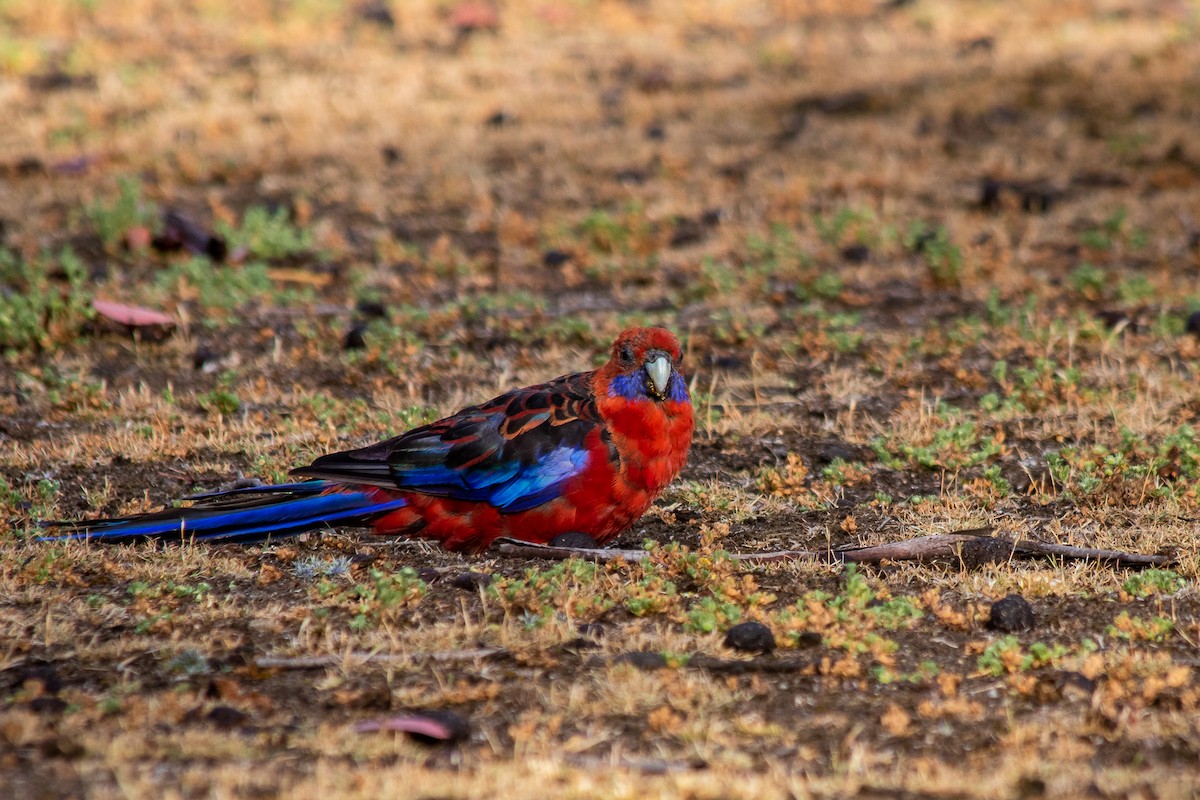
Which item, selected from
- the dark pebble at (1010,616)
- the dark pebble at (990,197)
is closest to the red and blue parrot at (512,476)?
the dark pebble at (1010,616)

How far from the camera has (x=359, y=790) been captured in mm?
3549

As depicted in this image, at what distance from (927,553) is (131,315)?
491 centimetres

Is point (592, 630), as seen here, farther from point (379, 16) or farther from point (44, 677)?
point (379, 16)

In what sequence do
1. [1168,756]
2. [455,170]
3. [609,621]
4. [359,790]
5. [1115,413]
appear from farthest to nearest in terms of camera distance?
[455,170], [1115,413], [609,621], [1168,756], [359,790]

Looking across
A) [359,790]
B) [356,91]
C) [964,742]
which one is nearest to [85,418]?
[359,790]

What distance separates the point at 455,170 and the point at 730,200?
2.38m

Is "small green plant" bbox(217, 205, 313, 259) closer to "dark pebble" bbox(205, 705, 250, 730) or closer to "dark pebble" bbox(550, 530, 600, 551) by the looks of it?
"dark pebble" bbox(550, 530, 600, 551)

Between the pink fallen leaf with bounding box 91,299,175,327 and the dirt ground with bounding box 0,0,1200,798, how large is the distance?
56 mm

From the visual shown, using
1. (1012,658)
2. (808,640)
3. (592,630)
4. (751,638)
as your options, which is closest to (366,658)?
(592,630)

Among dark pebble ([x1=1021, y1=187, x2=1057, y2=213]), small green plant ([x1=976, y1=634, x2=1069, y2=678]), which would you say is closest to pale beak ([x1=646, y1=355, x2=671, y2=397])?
small green plant ([x1=976, y1=634, x2=1069, y2=678])

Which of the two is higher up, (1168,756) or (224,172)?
(224,172)

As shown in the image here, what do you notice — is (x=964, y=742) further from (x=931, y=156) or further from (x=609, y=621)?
(x=931, y=156)

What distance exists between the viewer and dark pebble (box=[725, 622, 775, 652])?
458 centimetres

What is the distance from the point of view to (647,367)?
530cm
